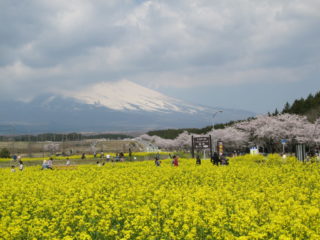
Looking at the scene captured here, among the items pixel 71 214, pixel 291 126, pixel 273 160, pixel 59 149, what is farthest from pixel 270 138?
pixel 71 214

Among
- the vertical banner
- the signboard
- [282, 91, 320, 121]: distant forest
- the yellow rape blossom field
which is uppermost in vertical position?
[282, 91, 320, 121]: distant forest

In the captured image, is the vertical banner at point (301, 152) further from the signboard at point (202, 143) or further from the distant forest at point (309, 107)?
the distant forest at point (309, 107)

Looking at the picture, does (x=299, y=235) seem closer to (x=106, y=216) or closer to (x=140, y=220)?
(x=140, y=220)

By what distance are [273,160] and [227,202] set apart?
22.9 metres

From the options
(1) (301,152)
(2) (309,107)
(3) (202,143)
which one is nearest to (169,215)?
(1) (301,152)

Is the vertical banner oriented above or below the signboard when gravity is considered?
below

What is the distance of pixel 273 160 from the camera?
118 feet

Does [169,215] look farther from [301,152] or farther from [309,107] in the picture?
[309,107]

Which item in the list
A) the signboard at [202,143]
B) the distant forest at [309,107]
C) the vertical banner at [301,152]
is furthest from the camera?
the distant forest at [309,107]

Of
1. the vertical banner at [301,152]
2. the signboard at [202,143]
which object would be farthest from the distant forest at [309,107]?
the vertical banner at [301,152]

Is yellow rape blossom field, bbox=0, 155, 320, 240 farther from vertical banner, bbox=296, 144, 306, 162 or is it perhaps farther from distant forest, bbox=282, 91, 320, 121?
distant forest, bbox=282, 91, 320, 121

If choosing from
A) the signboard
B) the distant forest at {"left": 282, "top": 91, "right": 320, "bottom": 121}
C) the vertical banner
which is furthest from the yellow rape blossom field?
the distant forest at {"left": 282, "top": 91, "right": 320, "bottom": 121}

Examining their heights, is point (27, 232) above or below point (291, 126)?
below

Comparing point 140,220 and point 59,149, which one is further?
point 59,149
